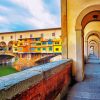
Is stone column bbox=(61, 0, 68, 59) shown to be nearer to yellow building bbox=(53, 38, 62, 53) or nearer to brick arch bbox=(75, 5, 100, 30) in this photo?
brick arch bbox=(75, 5, 100, 30)

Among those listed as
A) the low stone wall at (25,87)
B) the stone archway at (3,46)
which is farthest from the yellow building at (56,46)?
the low stone wall at (25,87)

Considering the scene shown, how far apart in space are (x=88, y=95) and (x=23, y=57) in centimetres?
3654

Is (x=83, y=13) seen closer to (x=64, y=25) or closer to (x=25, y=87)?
(x=64, y=25)

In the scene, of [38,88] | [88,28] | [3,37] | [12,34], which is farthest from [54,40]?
[38,88]

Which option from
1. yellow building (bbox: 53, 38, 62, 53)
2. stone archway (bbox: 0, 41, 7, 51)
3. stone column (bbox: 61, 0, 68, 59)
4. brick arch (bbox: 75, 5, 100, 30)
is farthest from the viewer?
stone archway (bbox: 0, 41, 7, 51)

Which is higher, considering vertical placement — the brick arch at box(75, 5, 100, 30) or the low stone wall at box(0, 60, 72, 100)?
the brick arch at box(75, 5, 100, 30)

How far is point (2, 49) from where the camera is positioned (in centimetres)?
4209

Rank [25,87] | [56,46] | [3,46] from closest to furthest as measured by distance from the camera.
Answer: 1. [25,87]
2. [56,46]
3. [3,46]

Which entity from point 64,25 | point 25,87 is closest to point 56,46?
point 64,25

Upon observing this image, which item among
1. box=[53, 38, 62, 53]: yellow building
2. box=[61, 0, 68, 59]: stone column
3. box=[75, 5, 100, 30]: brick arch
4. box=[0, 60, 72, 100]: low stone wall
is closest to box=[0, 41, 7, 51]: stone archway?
box=[53, 38, 62, 53]: yellow building

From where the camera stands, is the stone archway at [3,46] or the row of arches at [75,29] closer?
the row of arches at [75,29]

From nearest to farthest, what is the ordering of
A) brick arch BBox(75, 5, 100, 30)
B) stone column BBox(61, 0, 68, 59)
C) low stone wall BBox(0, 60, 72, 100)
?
1. low stone wall BBox(0, 60, 72, 100)
2. brick arch BBox(75, 5, 100, 30)
3. stone column BBox(61, 0, 68, 59)

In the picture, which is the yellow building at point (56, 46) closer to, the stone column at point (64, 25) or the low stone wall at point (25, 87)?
the stone column at point (64, 25)

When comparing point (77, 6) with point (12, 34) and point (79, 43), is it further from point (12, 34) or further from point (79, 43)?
point (12, 34)
